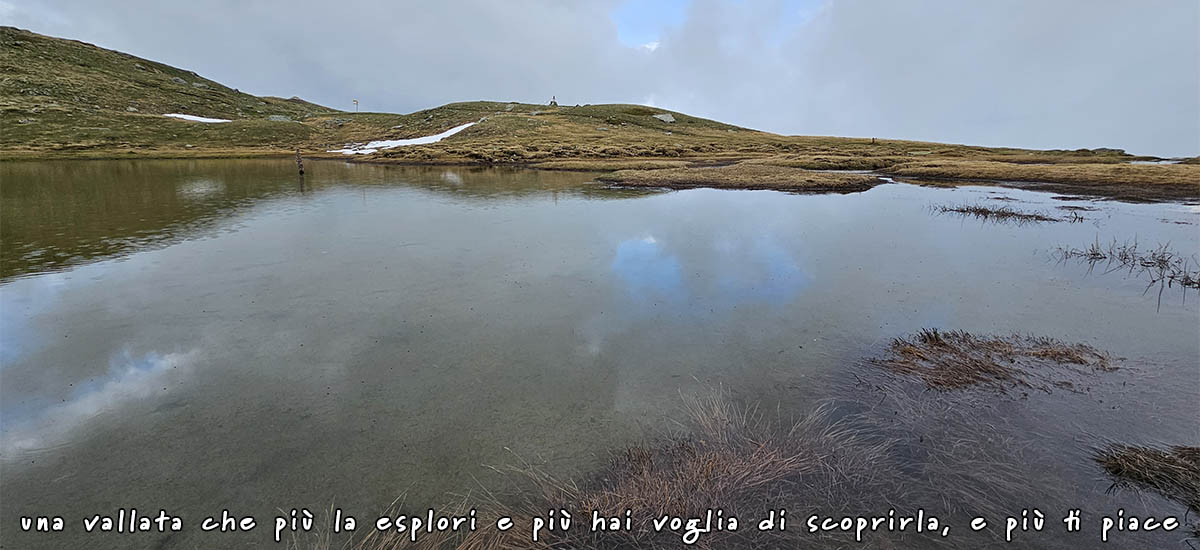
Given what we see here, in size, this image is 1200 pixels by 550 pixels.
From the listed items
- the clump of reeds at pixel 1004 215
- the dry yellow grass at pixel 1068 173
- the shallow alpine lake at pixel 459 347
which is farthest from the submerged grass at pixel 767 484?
the dry yellow grass at pixel 1068 173

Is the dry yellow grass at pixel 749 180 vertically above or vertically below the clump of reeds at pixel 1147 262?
above

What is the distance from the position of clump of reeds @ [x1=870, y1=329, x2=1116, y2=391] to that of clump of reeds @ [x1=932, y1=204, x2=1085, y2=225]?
18.1 meters

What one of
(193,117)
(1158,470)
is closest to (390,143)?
(193,117)

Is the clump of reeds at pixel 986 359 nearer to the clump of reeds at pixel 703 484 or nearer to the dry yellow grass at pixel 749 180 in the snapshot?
the clump of reeds at pixel 703 484

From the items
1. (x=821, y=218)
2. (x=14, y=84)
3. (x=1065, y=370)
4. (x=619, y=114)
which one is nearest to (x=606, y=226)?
(x=821, y=218)

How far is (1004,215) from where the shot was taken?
2391cm

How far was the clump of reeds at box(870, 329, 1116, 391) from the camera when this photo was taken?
7730 millimetres

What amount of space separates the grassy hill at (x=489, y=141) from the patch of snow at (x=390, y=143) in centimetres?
323

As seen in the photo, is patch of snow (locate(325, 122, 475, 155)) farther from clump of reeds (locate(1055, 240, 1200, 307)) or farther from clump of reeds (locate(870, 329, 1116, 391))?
clump of reeds (locate(1055, 240, 1200, 307))

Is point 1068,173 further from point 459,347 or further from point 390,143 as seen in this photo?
point 390,143

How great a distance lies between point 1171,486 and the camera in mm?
5266

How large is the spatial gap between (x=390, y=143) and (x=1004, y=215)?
3379 inches

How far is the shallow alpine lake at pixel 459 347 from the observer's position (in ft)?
18.3

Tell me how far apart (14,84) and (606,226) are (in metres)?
133
